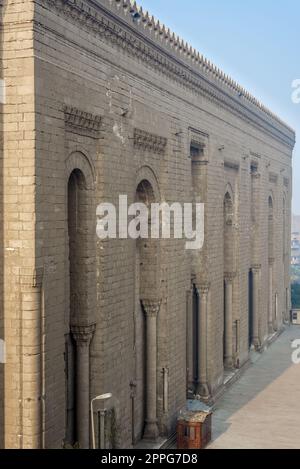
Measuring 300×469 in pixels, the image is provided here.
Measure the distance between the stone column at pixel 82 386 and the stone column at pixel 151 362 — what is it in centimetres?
339

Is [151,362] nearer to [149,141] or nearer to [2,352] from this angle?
[149,141]

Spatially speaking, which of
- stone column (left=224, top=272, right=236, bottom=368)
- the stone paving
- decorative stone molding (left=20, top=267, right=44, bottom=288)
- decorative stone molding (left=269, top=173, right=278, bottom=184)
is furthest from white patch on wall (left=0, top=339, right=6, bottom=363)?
decorative stone molding (left=269, top=173, right=278, bottom=184)

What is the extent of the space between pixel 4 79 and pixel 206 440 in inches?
392

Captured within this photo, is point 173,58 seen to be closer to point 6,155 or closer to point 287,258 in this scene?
point 6,155

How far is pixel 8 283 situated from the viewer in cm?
991

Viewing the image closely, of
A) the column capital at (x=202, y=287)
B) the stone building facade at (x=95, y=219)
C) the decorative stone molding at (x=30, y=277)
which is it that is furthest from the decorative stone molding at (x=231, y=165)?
the decorative stone molding at (x=30, y=277)

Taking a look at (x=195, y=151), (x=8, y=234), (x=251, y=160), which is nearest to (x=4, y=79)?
(x=8, y=234)

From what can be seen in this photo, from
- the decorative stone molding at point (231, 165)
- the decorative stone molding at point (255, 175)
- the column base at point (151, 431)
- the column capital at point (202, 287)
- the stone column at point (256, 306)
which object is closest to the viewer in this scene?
→ the column base at point (151, 431)

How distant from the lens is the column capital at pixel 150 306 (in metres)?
15.1

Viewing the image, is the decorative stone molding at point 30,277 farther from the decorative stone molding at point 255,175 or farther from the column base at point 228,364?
the decorative stone molding at point 255,175

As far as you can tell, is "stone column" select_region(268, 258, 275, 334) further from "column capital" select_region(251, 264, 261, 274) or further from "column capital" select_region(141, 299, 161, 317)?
"column capital" select_region(141, 299, 161, 317)

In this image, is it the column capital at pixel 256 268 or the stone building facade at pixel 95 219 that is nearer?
the stone building facade at pixel 95 219

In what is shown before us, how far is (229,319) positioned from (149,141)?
383 inches

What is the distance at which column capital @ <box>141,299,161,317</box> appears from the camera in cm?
1507
